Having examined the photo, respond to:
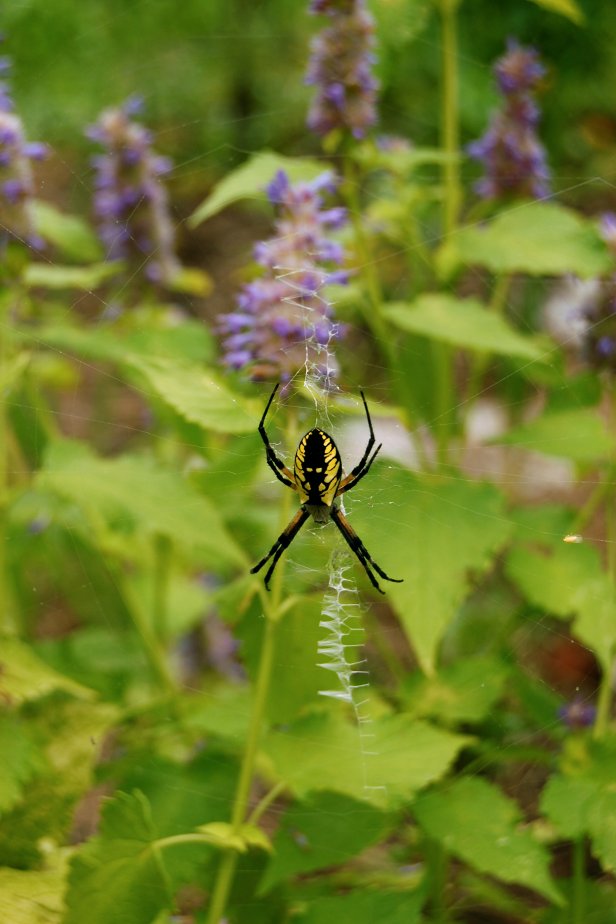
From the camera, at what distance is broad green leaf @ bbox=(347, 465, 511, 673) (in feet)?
4.48

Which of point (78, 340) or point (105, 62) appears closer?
point (78, 340)

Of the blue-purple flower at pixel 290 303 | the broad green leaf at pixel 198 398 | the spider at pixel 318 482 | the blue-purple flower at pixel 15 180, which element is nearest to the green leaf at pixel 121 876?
the spider at pixel 318 482

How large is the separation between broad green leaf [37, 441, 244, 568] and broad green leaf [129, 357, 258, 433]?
0.58 feet

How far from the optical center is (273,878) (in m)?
1.32

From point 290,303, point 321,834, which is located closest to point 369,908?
point 321,834

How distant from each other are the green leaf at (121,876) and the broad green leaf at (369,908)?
26 cm

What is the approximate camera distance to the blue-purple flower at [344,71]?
1654mm

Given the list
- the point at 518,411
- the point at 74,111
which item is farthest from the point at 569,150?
the point at 74,111

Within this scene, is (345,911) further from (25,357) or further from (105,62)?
(105,62)

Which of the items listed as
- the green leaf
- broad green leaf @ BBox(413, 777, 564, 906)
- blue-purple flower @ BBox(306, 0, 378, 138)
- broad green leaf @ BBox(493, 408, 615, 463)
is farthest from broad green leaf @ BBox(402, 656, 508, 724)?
blue-purple flower @ BBox(306, 0, 378, 138)

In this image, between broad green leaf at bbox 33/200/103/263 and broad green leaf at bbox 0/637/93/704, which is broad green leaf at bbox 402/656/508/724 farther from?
broad green leaf at bbox 33/200/103/263

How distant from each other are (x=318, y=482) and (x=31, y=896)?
0.67m

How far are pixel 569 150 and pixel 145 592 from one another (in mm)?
2162

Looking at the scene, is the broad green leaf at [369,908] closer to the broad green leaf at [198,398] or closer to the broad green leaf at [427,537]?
the broad green leaf at [427,537]
